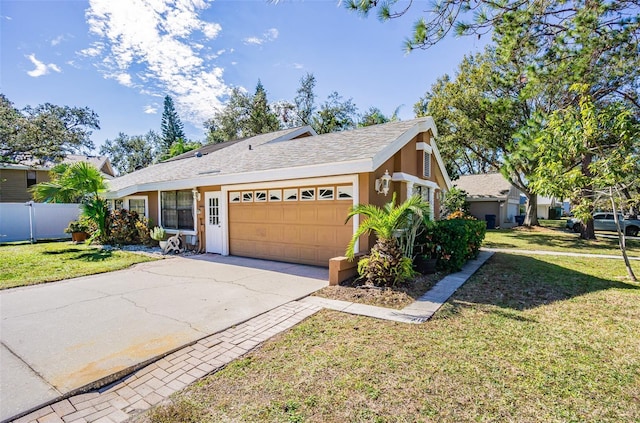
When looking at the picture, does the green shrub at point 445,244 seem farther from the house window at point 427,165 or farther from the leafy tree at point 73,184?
the leafy tree at point 73,184

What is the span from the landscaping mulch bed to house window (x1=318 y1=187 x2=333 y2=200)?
2391mm

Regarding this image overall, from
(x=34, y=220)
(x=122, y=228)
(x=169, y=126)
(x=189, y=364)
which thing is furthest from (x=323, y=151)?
(x=169, y=126)

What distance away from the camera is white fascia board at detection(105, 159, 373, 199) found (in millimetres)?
7059

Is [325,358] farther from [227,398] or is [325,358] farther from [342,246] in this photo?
[342,246]

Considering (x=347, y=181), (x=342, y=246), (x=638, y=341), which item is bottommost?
(x=638, y=341)

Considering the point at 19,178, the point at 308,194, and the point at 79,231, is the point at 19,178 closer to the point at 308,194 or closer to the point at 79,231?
the point at 79,231

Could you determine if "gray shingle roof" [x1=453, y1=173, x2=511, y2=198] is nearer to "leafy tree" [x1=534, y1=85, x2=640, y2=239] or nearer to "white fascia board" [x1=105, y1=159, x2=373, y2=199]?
"leafy tree" [x1=534, y1=85, x2=640, y2=239]

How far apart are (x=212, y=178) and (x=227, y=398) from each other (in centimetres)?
836

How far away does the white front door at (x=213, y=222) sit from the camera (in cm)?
1085

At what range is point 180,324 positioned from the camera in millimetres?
4566

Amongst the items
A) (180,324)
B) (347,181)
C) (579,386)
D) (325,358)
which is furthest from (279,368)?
(347,181)

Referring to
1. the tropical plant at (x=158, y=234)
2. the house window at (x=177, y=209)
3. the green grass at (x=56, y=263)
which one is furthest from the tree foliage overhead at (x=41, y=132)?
the tropical plant at (x=158, y=234)

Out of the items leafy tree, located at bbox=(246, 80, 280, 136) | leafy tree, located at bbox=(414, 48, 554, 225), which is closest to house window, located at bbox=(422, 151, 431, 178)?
leafy tree, located at bbox=(414, 48, 554, 225)

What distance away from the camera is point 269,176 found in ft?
28.7
